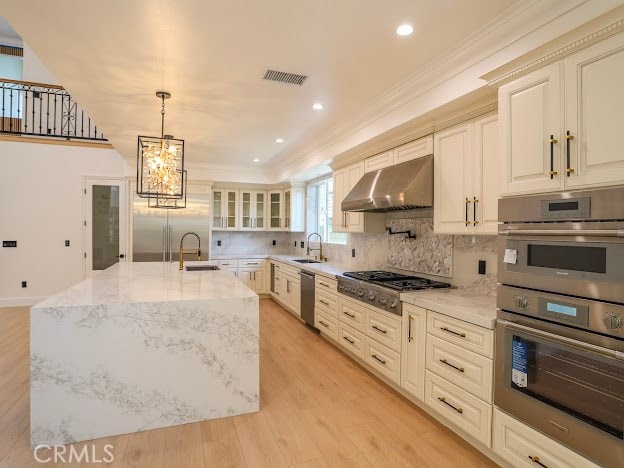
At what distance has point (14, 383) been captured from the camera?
10.4 ft

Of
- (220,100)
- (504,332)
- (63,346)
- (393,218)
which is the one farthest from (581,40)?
(63,346)

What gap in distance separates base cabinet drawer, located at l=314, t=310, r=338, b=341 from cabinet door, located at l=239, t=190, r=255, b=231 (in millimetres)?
3213

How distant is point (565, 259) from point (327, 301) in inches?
116

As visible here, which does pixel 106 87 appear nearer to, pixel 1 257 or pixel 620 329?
pixel 620 329

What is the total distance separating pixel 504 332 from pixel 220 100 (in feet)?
10.3

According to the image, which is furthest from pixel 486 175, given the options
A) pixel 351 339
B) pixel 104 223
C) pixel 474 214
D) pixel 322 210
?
pixel 104 223

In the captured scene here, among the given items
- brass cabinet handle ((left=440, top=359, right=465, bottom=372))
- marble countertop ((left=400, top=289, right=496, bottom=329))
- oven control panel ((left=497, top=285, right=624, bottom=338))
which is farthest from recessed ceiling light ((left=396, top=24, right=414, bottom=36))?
brass cabinet handle ((left=440, top=359, right=465, bottom=372))

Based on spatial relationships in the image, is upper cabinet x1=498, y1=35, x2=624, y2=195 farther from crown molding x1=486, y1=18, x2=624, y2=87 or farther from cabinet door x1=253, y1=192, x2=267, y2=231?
cabinet door x1=253, y1=192, x2=267, y2=231

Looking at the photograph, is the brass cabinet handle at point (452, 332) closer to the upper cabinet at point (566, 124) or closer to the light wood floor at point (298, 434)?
the light wood floor at point (298, 434)

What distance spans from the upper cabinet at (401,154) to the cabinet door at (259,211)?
12.5ft

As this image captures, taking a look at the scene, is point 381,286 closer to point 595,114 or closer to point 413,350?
point 413,350

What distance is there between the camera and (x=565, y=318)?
1.73m

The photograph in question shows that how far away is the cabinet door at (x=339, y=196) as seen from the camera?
15.0 feet

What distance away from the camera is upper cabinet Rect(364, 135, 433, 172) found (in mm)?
3152
